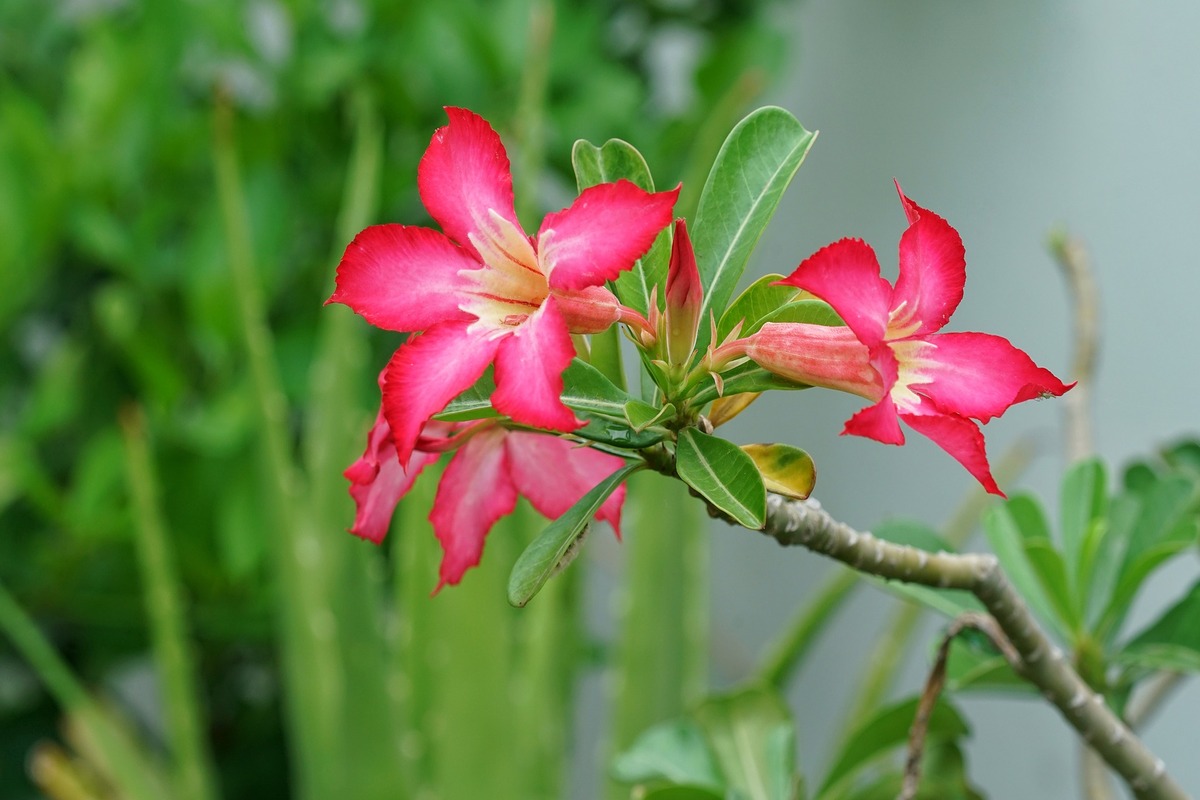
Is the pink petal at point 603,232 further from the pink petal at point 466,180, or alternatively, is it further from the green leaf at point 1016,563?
the green leaf at point 1016,563

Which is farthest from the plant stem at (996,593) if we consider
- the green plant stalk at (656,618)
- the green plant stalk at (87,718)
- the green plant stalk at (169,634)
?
the green plant stalk at (87,718)

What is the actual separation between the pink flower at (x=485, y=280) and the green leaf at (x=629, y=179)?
0.05 ft

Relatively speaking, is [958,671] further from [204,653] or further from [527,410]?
[204,653]

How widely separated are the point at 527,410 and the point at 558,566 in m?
0.04

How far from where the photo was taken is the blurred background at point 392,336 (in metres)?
0.57

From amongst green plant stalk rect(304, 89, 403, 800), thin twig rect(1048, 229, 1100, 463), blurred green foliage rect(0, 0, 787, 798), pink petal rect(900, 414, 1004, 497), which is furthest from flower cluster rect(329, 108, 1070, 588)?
blurred green foliage rect(0, 0, 787, 798)

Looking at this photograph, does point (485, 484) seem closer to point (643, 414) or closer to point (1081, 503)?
point (643, 414)

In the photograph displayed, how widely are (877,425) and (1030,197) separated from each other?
0.46m

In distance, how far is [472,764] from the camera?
0.61 meters

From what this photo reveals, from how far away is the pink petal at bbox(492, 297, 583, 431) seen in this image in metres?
0.16

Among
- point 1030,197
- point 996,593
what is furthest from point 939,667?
point 1030,197

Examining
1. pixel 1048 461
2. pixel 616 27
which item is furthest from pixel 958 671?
pixel 616 27

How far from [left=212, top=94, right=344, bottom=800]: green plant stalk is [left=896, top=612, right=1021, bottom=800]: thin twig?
1.51 feet

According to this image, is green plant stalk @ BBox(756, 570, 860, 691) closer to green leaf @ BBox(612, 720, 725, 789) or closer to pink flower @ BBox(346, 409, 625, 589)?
green leaf @ BBox(612, 720, 725, 789)
